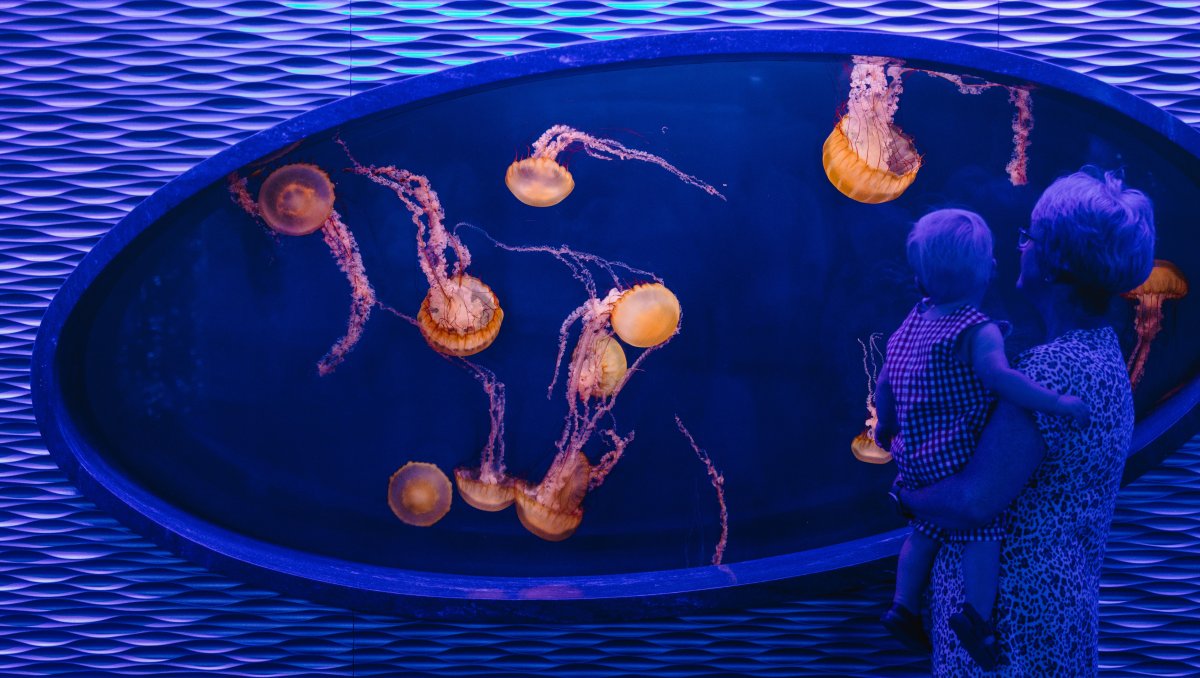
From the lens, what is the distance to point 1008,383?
91cm

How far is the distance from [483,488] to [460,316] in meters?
0.31

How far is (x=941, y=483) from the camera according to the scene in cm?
95

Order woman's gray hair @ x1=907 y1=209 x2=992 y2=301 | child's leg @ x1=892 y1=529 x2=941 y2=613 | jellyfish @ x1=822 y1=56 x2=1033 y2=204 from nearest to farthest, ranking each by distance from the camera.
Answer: woman's gray hair @ x1=907 y1=209 x2=992 y2=301, child's leg @ x1=892 y1=529 x2=941 y2=613, jellyfish @ x1=822 y1=56 x2=1033 y2=204

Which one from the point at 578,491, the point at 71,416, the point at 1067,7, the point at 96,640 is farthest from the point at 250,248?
the point at 1067,7

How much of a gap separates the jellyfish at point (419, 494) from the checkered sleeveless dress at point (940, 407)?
0.78 meters

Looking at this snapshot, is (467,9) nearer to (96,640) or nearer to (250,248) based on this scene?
(250,248)

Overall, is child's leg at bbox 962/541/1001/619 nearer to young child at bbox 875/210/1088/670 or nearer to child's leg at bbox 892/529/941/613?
young child at bbox 875/210/1088/670

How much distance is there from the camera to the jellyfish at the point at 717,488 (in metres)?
1.38

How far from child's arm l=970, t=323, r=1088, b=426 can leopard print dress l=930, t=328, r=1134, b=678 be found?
10 millimetres

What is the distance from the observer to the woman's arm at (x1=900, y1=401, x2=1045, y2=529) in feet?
2.92

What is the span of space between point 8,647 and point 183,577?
0.38 m

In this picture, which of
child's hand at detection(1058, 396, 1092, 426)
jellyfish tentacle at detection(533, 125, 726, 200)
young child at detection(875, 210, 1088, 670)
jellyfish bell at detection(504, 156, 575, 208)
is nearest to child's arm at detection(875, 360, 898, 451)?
young child at detection(875, 210, 1088, 670)

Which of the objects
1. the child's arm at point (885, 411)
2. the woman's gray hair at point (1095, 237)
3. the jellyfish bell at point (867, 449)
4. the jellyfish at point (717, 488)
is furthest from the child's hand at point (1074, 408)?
the jellyfish at point (717, 488)

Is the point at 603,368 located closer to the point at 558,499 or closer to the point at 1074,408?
the point at 558,499
